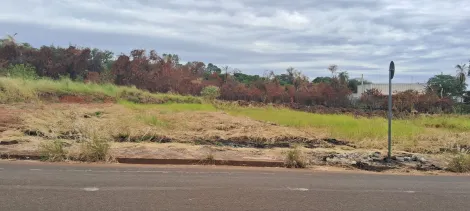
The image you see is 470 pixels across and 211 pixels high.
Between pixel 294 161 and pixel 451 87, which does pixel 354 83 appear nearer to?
pixel 451 87

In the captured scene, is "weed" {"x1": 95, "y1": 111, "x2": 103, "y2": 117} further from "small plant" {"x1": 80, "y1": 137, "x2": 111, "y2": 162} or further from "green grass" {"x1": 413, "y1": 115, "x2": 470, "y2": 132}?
"green grass" {"x1": 413, "y1": 115, "x2": 470, "y2": 132}

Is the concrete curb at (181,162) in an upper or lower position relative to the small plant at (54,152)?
lower

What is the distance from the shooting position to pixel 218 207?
22.6ft

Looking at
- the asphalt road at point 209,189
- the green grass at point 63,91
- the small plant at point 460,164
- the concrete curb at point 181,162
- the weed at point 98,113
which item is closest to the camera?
the asphalt road at point 209,189

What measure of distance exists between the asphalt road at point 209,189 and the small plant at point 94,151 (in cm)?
81

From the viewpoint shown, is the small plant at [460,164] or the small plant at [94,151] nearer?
the small plant at [94,151]

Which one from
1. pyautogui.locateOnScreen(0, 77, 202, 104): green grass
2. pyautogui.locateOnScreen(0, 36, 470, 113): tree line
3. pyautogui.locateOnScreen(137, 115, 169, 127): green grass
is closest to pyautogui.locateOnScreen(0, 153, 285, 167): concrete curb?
pyautogui.locateOnScreen(137, 115, 169, 127): green grass

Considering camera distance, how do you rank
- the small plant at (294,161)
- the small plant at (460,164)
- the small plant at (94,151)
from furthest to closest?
the small plant at (460,164) → the small plant at (294,161) → the small plant at (94,151)

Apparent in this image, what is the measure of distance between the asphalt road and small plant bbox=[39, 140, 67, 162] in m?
0.58

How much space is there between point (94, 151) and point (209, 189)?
16.6ft

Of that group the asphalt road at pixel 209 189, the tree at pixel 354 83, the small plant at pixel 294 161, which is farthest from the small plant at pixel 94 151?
the tree at pixel 354 83

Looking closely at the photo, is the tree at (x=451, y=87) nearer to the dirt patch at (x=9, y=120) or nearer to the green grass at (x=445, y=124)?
the green grass at (x=445, y=124)

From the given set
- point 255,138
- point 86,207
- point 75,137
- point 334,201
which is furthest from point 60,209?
point 255,138

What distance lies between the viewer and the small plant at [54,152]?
11.9m
